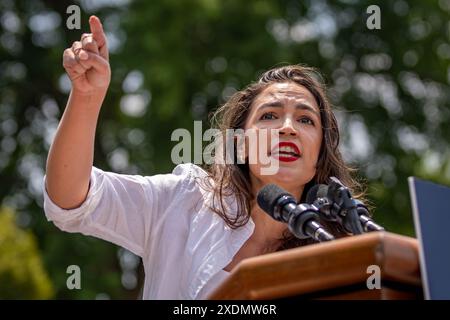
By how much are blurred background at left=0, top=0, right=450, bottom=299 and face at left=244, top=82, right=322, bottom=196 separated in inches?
225

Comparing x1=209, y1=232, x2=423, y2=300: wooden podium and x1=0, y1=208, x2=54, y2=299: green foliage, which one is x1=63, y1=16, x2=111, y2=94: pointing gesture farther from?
x1=0, y1=208, x2=54, y2=299: green foliage

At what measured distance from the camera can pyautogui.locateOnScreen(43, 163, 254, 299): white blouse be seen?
308cm

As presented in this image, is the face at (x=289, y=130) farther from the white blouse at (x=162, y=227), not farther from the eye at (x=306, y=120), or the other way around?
the white blouse at (x=162, y=227)

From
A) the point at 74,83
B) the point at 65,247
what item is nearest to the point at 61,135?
the point at 74,83

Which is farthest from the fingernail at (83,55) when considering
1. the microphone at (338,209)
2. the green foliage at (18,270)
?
the green foliage at (18,270)

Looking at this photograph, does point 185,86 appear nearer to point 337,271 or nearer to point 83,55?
point 83,55

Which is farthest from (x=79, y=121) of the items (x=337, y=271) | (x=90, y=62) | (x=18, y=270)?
(x=18, y=270)

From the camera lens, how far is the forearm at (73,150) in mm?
2908

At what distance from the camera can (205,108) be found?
1063 centimetres

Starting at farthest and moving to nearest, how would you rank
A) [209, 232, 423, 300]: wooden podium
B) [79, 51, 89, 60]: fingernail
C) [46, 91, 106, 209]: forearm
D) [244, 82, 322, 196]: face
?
[244, 82, 322, 196]: face
[46, 91, 106, 209]: forearm
[79, 51, 89, 60]: fingernail
[209, 232, 423, 300]: wooden podium

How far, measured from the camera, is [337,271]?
81.7 inches

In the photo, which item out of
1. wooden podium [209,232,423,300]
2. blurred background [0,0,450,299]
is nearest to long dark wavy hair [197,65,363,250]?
wooden podium [209,232,423,300]

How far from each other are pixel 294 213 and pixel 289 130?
0.71m
